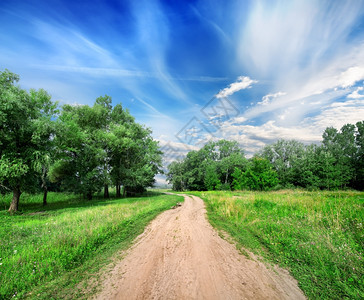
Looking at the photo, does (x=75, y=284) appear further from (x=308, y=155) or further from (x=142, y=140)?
(x=308, y=155)

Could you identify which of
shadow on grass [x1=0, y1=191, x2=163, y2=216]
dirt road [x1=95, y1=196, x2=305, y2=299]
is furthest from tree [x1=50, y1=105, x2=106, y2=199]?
dirt road [x1=95, y1=196, x2=305, y2=299]

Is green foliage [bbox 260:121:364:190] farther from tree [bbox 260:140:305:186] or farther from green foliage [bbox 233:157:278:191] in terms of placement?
green foliage [bbox 233:157:278:191]

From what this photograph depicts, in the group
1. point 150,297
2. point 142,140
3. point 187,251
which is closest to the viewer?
point 150,297

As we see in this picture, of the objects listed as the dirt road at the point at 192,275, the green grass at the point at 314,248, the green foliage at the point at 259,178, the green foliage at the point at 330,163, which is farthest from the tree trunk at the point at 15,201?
the green foliage at the point at 330,163

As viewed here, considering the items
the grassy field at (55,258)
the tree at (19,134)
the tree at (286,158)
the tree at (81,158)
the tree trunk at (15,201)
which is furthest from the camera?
the tree at (286,158)

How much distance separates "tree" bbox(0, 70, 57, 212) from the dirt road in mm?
13053

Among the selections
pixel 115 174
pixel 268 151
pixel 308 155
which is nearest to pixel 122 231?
pixel 115 174

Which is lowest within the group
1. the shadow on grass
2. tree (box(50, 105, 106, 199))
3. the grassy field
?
the shadow on grass

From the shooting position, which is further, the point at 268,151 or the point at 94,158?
the point at 268,151

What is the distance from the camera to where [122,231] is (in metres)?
7.18

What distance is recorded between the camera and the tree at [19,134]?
1109 centimetres

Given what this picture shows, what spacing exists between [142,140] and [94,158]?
915 centimetres

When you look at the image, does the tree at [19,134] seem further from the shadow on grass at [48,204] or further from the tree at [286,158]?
the tree at [286,158]

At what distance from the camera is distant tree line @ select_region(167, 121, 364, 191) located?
132ft
